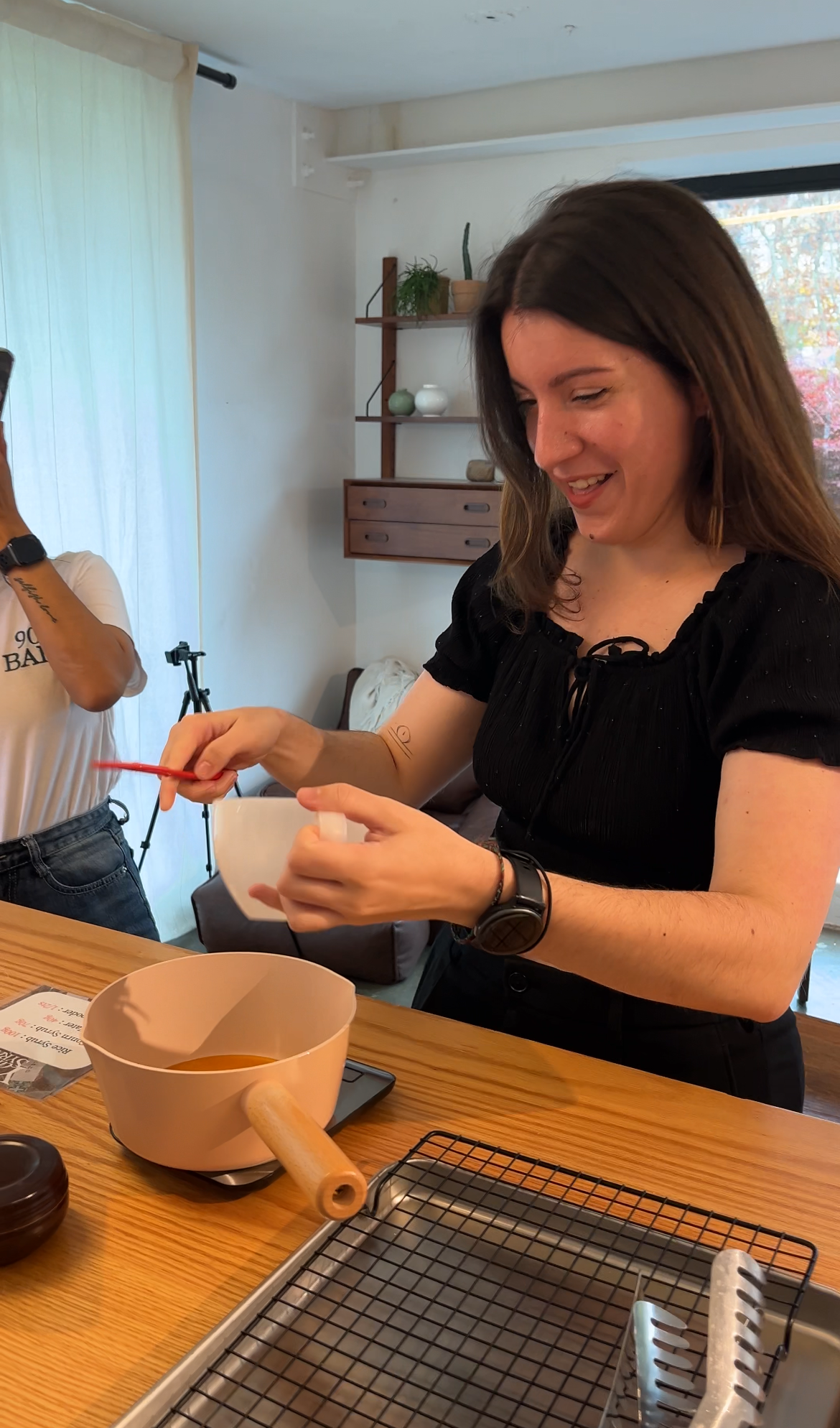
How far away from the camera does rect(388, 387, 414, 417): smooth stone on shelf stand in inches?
157

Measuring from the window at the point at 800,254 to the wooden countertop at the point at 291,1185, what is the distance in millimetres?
3096

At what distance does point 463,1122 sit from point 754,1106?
252 mm

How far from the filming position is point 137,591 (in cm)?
326

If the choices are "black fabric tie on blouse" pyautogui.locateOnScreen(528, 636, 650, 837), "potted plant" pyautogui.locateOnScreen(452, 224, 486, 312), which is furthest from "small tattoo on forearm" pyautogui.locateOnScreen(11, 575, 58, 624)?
"potted plant" pyautogui.locateOnScreen(452, 224, 486, 312)

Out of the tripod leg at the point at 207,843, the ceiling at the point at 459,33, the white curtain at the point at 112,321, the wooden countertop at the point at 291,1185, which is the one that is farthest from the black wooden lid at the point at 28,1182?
the ceiling at the point at 459,33

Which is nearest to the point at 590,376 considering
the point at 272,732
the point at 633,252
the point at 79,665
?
the point at 633,252

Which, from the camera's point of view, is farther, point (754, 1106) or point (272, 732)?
point (272, 732)

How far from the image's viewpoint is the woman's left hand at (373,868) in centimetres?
78

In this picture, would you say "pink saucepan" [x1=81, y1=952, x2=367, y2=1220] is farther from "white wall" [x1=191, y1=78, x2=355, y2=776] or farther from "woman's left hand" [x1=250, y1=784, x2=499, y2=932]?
"white wall" [x1=191, y1=78, x2=355, y2=776]

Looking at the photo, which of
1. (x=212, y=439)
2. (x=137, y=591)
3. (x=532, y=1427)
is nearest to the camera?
(x=532, y=1427)

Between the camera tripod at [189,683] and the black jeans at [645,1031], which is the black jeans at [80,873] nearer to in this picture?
the black jeans at [645,1031]

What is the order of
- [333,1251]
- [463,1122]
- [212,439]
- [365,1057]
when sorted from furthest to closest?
[212,439] → [365,1057] → [463,1122] → [333,1251]

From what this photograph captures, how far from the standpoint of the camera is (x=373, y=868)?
0.78 meters

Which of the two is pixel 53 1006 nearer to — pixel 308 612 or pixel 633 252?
pixel 633 252
